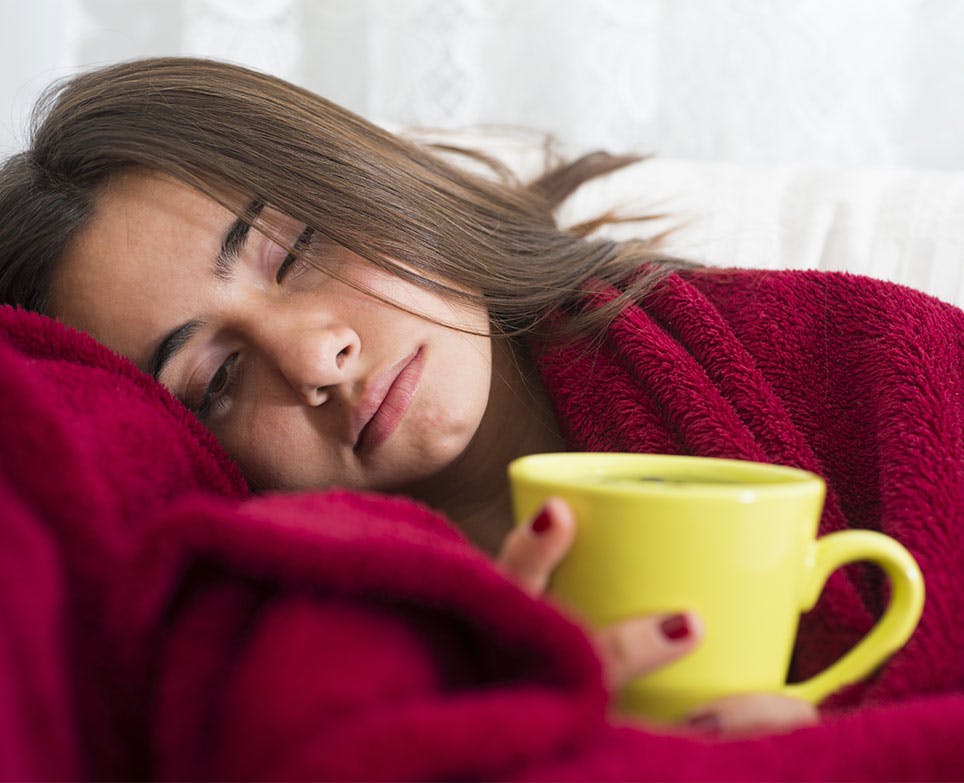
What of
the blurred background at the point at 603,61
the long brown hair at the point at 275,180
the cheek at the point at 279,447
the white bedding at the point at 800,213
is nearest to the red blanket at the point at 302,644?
the cheek at the point at 279,447

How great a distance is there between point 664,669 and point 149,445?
340mm

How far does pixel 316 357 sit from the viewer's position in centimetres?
67

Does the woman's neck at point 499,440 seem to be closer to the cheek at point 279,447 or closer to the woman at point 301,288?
the woman at point 301,288

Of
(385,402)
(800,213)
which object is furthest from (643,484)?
(800,213)

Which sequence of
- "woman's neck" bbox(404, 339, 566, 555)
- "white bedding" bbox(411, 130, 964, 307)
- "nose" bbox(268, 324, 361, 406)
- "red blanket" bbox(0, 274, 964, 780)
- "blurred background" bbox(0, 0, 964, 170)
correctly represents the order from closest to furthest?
1. "red blanket" bbox(0, 274, 964, 780)
2. "nose" bbox(268, 324, 361, 406)
3. "woman's neck" bbox(404, 339, 566, 555)
4. "white bedding" bbox(411, 130, 964, 307)
5. "blurred background" bbox(0, 0, 964, 170)

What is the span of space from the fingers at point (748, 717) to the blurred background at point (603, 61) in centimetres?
101

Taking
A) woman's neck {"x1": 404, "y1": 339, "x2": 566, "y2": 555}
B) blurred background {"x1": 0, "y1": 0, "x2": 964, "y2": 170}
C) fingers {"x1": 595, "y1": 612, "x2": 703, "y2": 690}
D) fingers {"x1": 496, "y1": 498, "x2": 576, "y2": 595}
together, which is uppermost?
blurred background {"x1": 0, "y1": 0, "x2": 964, "y2": 170}

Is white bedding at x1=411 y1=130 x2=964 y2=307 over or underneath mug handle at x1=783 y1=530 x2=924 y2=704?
over

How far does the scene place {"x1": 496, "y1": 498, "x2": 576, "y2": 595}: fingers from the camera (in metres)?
0.41

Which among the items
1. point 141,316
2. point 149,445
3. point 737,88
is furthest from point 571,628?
point 737,88

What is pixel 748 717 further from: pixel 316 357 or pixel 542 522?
pixel 316 357

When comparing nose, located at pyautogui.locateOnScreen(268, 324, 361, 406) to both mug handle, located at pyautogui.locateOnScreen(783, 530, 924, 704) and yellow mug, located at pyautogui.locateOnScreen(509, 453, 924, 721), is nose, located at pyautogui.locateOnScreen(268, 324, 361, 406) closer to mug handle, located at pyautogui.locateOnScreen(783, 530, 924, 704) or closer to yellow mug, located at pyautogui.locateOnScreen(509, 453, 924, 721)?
yellow mug, located at pyautogui.locateOnScreen(509, 453, 924, 721)

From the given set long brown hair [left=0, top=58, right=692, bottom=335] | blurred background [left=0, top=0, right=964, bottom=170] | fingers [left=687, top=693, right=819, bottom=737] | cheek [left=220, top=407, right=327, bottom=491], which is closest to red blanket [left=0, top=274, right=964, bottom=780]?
fingers [left=687, top=693, right=819, bottom=737]

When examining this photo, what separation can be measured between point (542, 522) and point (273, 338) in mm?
349
